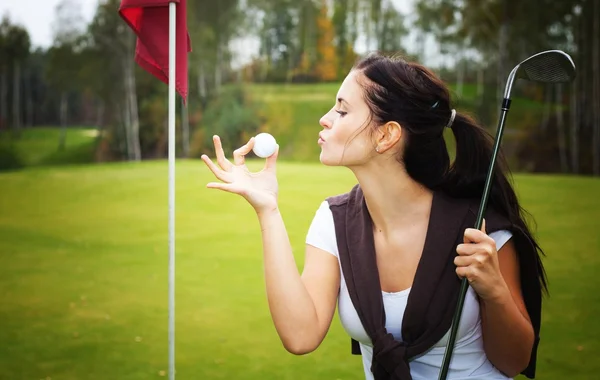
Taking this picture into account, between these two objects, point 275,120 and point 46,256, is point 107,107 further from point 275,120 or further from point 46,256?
point 46,256

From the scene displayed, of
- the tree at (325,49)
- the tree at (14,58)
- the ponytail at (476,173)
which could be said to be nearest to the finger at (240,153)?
the ponytail at (476,173)

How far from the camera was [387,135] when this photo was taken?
1397 mm

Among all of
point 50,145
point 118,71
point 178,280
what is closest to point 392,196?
point 178,280

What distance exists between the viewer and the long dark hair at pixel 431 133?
4.53 ft

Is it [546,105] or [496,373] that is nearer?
[496,373]

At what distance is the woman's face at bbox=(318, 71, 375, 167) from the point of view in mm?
1386

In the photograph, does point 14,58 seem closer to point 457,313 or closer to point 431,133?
point 431,133

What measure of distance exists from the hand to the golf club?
0.19 feet

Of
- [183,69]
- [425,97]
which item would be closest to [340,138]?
[425,97]

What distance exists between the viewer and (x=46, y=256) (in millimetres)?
5344

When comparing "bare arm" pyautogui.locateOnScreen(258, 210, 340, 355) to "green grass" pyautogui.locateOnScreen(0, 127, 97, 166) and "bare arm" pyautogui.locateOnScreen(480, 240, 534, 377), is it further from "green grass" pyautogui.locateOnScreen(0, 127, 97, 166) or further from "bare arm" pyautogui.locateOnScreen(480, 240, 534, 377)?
"green grass" pyautogui.locateOnScreen(0, 127, 97, 166)

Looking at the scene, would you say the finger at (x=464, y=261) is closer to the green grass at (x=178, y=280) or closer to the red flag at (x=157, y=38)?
the red flag at (x=157, y=38)

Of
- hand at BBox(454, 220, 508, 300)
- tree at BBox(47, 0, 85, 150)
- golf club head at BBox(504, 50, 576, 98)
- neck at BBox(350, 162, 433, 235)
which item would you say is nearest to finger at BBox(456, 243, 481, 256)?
hand at BBox(454, 220, 508, 300)

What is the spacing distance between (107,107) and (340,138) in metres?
10.00
